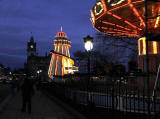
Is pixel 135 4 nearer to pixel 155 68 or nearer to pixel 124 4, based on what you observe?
pixel 124 4

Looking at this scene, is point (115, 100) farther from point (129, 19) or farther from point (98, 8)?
point (129, 19)

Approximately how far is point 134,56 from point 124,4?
1305 inches

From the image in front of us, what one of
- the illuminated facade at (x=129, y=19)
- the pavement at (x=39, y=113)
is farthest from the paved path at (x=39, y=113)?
the illuminated facade at (x=129, y=19)

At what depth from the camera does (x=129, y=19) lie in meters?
20.3

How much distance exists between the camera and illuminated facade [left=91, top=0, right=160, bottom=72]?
1620cm

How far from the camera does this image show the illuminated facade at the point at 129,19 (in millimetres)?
16203

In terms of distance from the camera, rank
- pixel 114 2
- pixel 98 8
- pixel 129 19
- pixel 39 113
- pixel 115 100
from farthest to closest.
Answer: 1. pixel 129 19
2. pixel 98 8
3. pixel 114 2
4. pixel 115 100
5. pixel 39 113

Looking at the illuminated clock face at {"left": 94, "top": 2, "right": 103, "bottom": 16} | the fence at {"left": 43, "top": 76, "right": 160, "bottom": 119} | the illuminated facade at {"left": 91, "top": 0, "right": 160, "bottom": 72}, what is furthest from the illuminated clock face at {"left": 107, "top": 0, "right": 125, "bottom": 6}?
the fence at {"left": 43, "top": 76, "right": 160, "bottom": 119}

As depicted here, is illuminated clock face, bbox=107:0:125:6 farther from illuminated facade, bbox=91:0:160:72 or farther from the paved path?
the paved path

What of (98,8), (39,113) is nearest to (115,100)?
(39,113)

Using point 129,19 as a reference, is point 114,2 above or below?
above

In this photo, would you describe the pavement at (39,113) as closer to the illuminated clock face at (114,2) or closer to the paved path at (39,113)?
the paved path at (39,113)

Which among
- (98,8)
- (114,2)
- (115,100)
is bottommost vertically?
(115,100)

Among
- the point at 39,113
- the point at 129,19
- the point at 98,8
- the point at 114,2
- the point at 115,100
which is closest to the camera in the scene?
the point at 39,113
